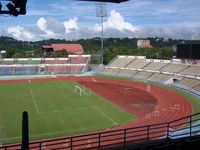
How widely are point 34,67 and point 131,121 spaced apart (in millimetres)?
49430

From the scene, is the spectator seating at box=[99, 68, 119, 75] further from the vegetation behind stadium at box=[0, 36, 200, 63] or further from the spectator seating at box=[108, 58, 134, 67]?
the vegetation behind stadium at box=[0, 36, 200, 63]

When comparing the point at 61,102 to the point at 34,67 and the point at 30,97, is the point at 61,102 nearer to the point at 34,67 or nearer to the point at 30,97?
the point at 30,97

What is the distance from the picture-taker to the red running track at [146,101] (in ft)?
97.7

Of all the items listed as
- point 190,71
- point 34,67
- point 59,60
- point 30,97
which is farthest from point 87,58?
point 30,97

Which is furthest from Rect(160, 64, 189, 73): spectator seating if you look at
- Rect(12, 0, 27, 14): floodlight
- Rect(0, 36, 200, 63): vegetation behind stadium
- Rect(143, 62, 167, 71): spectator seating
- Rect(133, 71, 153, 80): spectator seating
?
Rect(12, 0, 27, 14): floodlight

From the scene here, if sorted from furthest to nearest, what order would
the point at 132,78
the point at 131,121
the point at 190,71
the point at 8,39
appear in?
the point at 8,39 < the point at 132,78 < the point at 190,71 < the point at 131,121

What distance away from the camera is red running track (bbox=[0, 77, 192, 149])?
29.8m

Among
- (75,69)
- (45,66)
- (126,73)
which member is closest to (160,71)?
(126,73)

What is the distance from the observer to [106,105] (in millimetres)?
35250

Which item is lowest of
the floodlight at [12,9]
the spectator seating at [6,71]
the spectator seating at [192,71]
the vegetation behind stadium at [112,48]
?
the spectator seating at [6,71]

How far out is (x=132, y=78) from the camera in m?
60.8

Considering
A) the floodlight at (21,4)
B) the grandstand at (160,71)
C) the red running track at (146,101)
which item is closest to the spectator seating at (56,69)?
the grandstand at (160,71)

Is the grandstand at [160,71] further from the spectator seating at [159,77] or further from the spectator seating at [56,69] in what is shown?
the spectator seating at [56,69]

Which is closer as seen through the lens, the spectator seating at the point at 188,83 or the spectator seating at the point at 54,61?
the spectator seating at the point at 188,83
